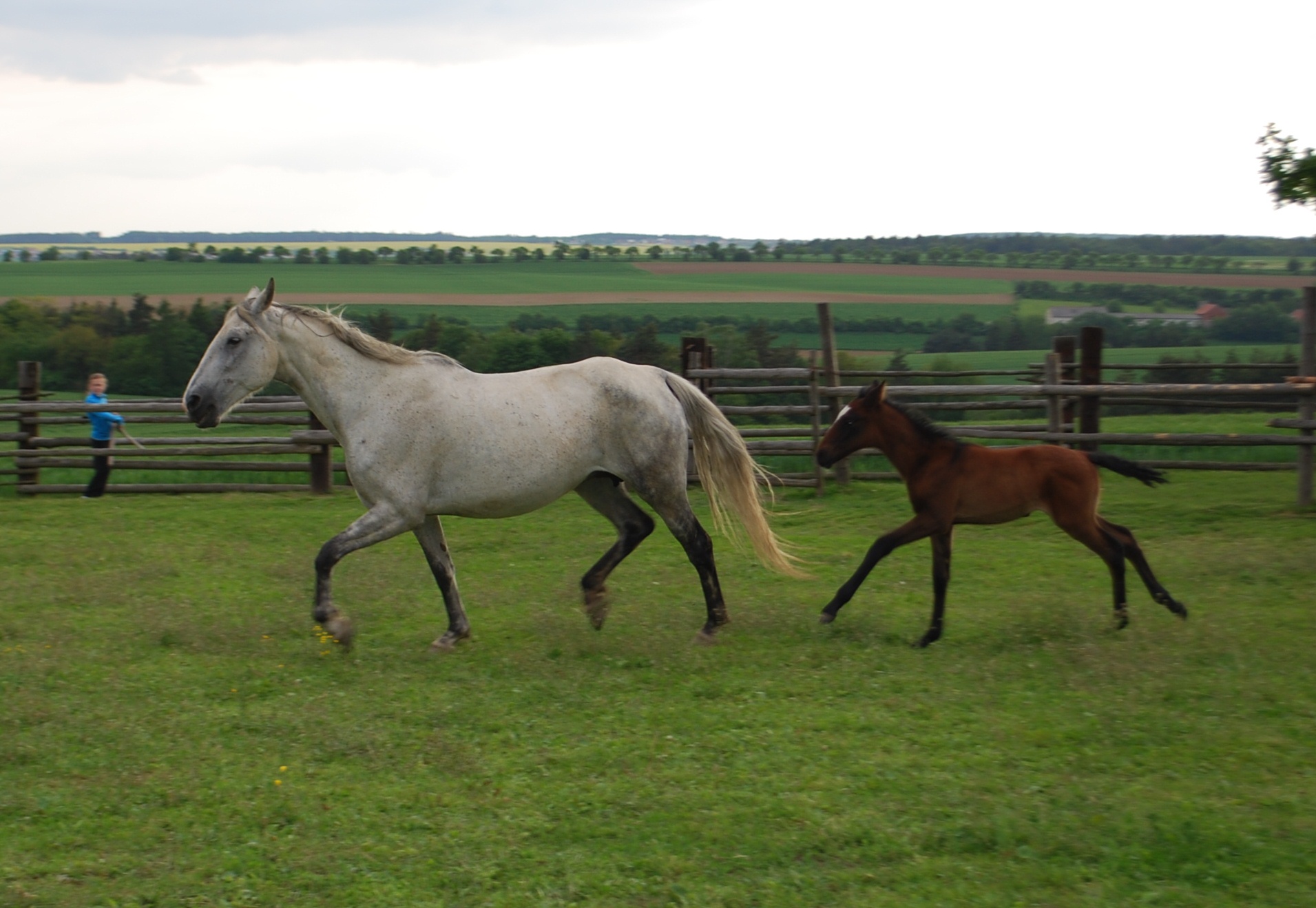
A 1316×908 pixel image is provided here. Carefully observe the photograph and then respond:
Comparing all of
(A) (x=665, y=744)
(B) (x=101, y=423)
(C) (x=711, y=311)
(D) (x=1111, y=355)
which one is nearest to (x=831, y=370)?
(B) (x=101, y=423)

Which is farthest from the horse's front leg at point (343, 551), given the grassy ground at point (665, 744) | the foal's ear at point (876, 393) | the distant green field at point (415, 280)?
the distant green field at point (415, 280)

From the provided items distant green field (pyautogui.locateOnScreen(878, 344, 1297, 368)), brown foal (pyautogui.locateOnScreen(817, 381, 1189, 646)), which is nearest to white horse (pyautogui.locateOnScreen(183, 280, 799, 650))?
brown foal (pyautogui.locateOnScreen(817, 381, 1189, 646))

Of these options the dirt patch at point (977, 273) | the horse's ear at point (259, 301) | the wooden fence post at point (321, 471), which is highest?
the dirt patch at point (977, 273)

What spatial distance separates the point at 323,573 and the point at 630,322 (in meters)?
30.0

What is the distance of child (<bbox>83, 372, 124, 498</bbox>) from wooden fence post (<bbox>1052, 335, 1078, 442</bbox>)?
10953 millimetres

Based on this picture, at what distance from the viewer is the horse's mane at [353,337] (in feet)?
21.9

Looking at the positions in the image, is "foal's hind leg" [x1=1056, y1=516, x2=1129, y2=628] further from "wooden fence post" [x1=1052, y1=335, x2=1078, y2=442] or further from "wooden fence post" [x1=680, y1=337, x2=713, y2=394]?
"wooden fence post" [x1=680, y1=337, x2=713, y2=394]

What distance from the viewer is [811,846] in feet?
12.7

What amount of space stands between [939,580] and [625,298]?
35.3m

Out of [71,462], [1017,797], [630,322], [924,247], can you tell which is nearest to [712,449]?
[1017,797]

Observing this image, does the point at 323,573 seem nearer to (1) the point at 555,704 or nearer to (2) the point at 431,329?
(1) the point at 555,704

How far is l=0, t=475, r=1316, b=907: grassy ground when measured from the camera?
3.69 m

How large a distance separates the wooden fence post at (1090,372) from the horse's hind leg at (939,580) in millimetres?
6799

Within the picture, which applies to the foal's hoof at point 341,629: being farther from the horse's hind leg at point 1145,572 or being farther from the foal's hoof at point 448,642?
the horse's hind leg at point 1145,572
